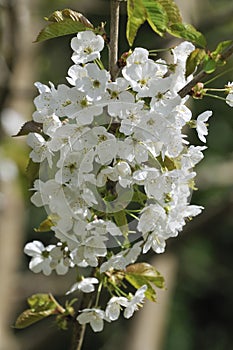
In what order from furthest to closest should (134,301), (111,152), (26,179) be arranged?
1. (26,179)
2. (134,301)
3. (111,152)

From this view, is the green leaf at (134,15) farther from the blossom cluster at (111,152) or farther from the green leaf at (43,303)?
the green leaf at (43,303)

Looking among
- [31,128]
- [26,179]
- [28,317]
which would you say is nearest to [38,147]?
[31,128]

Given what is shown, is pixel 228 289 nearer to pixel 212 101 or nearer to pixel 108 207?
pixel 212 101

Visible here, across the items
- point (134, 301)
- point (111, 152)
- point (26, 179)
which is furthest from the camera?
point (26, 179)

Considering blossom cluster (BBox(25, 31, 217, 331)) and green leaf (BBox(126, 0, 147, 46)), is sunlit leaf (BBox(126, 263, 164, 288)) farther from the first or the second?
green leaf (BBox(126, 0, 147, 46))

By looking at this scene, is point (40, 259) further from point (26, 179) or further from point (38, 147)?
point (26, 179)

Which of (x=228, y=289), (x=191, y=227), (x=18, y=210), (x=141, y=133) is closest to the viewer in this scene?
(x=141, y=133)

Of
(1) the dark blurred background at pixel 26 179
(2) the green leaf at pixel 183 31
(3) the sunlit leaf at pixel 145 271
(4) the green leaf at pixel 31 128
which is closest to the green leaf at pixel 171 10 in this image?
(2) the green leaf at pixel 183 31

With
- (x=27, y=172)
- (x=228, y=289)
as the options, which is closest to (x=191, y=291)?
(x=228, y=289)
